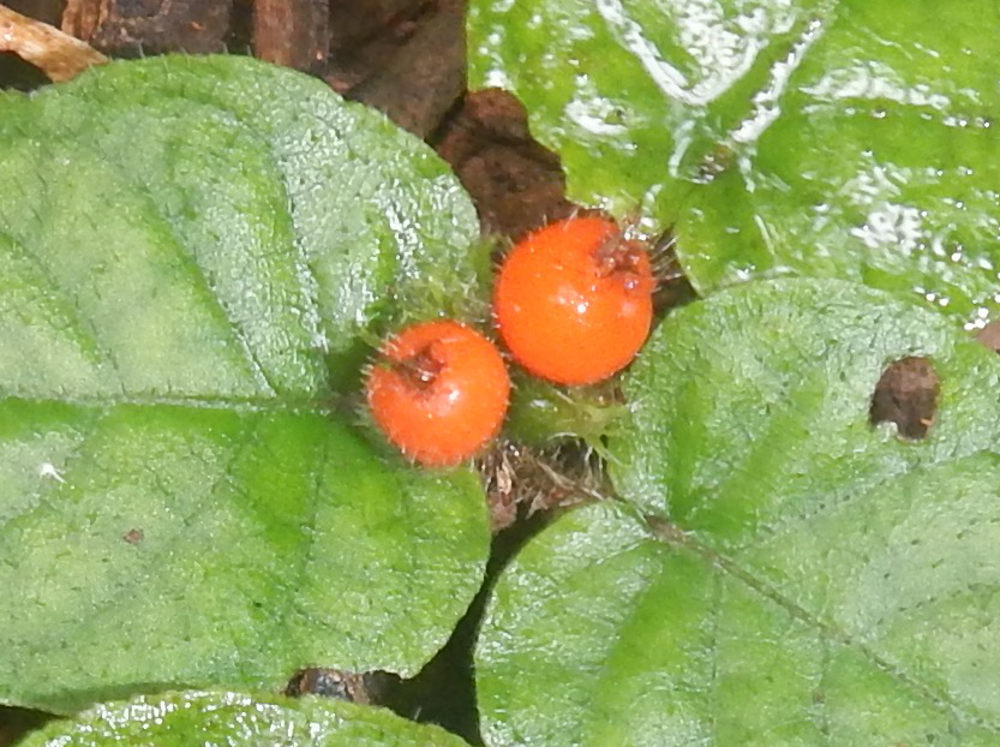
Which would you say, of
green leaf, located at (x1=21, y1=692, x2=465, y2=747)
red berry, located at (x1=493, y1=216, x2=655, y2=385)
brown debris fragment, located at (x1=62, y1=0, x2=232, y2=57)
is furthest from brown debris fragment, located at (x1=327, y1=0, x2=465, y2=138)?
green leaf, located at (x1=21, y1=692, x2=465, y2=747)

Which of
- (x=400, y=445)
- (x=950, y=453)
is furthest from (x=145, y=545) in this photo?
(x=950, y=453)

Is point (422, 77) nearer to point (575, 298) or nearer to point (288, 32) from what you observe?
point (288, 32)

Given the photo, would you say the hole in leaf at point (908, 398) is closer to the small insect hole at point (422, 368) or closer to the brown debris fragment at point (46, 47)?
the small insect hole at point (422, 368)

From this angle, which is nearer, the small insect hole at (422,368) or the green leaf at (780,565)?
the small insect hole at (422,368)

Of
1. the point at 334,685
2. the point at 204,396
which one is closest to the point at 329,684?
the point at 334,685

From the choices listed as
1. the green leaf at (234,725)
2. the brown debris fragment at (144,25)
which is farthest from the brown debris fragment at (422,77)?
the green leaf at (234,725)

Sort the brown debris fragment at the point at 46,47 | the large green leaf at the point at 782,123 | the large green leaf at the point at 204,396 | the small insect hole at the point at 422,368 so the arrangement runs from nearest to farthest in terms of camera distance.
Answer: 1. the small insect hole at the point at 422,368
2. the large green leaf at the point at 204,396
3. the large green leaf at the point at 782,123
4. the brown debris fragment at the point at 46,47
